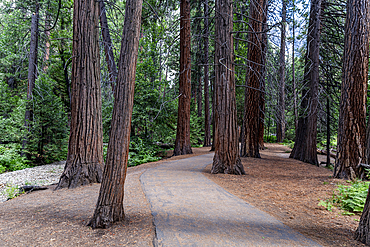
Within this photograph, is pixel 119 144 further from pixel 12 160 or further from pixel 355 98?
pixel 12 160

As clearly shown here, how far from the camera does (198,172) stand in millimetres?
7578

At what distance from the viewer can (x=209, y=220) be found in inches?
147

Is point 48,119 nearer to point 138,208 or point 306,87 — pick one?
point 138,208

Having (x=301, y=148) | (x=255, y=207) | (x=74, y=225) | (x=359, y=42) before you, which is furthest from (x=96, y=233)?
(x=301, y=148)

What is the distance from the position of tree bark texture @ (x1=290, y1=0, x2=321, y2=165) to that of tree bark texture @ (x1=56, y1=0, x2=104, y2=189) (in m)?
8.98

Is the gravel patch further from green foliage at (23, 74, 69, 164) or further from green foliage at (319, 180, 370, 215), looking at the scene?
green foliage at (319, 180, 370, 215)

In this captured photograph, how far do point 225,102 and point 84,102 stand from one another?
4281 millimetres

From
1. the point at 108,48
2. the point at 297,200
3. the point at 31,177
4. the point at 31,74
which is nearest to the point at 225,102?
the point at 297,200

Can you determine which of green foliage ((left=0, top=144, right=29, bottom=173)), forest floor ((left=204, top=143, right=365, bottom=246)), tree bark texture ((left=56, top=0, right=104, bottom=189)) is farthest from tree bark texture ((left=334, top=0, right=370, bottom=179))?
green foliage ((left=0, top=144, right=29, bottom=173))

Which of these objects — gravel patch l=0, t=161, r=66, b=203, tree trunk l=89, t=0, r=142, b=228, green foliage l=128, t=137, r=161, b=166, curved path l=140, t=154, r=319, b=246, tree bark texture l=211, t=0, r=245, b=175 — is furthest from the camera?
green foliage l=128, t=137, r=161, b=166

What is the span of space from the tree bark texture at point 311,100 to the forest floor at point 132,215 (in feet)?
19.3

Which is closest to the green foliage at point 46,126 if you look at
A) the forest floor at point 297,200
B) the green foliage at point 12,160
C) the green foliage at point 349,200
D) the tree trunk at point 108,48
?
the green foliage at point 12,160

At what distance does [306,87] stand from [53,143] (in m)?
13.4

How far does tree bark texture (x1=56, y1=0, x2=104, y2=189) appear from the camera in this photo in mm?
6137
